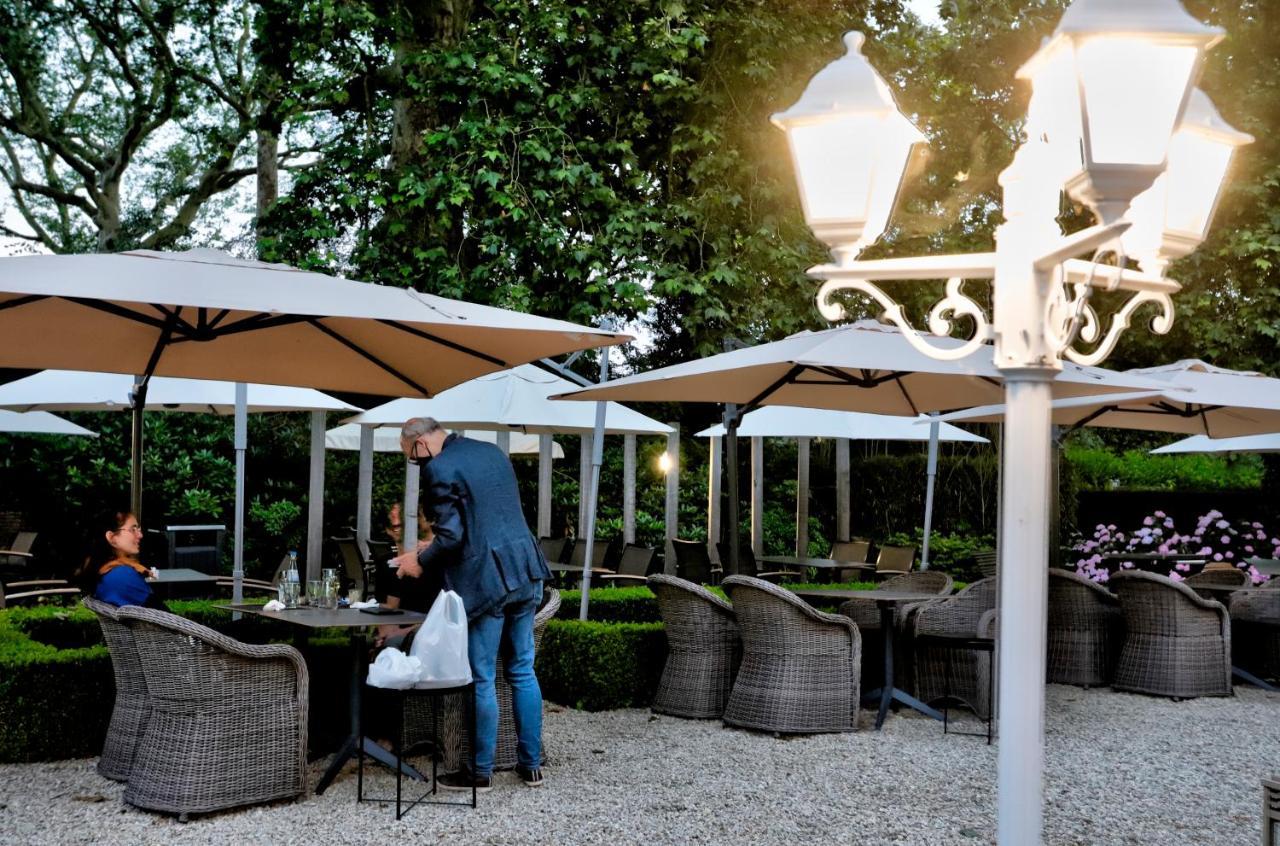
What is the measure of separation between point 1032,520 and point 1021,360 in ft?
1.19

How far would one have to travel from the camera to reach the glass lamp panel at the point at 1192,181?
3.03 meters

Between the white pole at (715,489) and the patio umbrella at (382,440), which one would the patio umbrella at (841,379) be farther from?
the white pole at (715,489)

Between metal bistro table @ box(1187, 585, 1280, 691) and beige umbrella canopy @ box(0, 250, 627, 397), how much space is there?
20.2 feet

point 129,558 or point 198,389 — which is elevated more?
point 198,389

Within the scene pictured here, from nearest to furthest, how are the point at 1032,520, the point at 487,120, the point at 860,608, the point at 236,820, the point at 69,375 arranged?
the point at 1032,520, the point at 236,820, the point at 860,608, the point at 69,375, the point at 487,120

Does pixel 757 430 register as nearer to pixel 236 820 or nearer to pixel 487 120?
pixel 487 120

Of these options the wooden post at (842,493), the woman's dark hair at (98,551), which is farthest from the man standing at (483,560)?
the wooden post at (842,493)

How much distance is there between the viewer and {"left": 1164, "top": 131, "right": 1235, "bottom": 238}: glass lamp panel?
3.03 meters

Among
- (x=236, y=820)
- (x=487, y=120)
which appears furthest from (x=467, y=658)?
(x=487, y=120)

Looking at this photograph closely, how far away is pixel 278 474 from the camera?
16.8m

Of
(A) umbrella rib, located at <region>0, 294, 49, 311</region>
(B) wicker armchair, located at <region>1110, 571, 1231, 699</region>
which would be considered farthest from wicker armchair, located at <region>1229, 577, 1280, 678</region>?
(A) umbrella rib, located at <region>0, 294, 49, 311</region>

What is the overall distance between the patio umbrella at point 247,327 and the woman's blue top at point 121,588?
43.8 inches

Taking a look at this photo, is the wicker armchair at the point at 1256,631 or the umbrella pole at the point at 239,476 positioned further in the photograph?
the wicker armchair at the point at 1256,631

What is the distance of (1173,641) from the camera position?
317 inches
